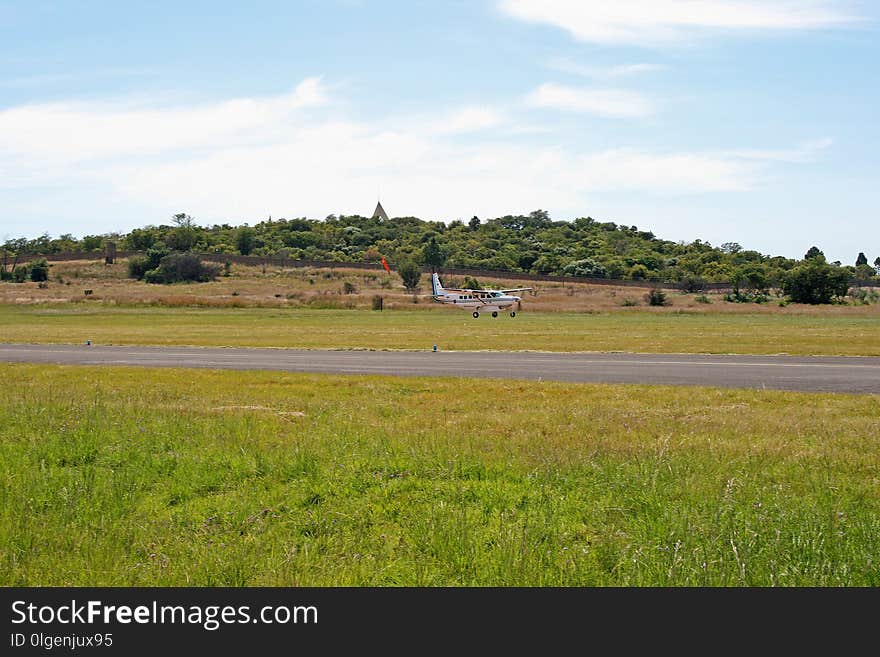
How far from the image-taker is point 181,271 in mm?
156875

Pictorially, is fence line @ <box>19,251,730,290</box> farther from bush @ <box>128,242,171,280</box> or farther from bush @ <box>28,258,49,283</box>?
bush @ <box>28,258,49,283</box>

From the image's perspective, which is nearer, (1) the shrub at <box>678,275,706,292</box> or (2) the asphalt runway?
(2) the asphalt runway

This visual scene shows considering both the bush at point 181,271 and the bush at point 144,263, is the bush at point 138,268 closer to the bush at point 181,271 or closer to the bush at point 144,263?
the bush at point 144,263

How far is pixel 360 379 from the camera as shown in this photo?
23578mm

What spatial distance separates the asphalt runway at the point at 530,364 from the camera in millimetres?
23547

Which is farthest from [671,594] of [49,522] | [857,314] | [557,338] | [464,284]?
[464,284]

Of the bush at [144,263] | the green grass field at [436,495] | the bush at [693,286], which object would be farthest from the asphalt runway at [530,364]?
the bush at [144,263]

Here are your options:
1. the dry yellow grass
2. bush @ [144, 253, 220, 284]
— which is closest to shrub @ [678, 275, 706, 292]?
the dry yellow grass

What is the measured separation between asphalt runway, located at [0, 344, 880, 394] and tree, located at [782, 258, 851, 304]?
88.2m

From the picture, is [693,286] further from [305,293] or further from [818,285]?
[305,293]

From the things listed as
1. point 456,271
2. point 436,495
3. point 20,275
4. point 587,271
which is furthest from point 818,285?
point 20,275

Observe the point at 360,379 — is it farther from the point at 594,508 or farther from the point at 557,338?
the point at 557,338

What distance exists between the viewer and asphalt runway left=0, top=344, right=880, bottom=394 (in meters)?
23.5

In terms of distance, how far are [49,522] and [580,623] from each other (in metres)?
5.85
